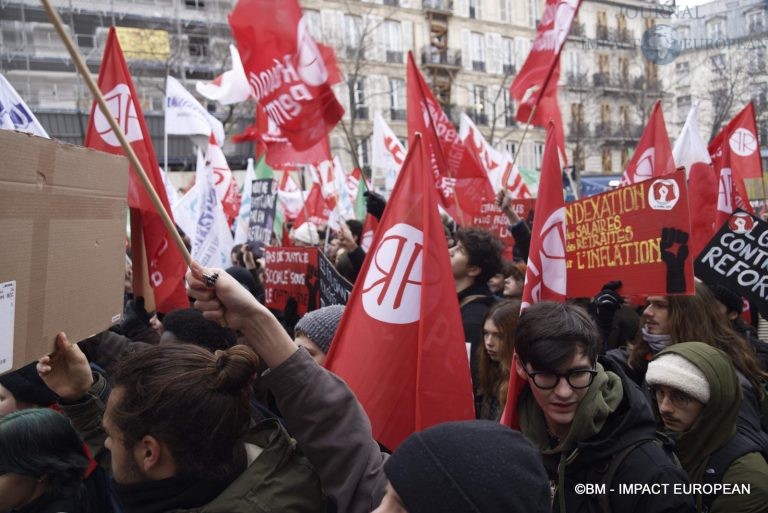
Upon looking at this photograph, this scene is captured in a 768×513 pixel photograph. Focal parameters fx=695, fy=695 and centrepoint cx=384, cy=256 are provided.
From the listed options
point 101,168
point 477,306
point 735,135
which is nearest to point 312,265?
point 477,306

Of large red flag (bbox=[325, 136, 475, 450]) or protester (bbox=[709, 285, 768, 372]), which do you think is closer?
large red flag (bbox=[325, 136, 475, 450])

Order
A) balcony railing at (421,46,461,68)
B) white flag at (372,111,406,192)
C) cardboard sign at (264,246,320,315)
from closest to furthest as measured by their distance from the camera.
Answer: cardboard sign at (264,246,320,315) < white flag at (372,111,406,192) < balcony railing at (421,46,461,68)

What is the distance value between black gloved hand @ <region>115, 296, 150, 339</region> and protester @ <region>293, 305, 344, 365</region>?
1.54m

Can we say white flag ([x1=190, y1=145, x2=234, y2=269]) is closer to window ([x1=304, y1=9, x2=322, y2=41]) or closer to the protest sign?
the protest sign

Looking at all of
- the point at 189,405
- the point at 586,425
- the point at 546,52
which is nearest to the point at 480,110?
the point at 546,52

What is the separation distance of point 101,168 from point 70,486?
3.91 feet

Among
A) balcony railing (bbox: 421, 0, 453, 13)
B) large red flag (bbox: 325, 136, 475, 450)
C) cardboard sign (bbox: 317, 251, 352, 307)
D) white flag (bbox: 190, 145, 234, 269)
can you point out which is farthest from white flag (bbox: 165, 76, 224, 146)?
balcony railing (bbox: 421, 0, 453, 13)

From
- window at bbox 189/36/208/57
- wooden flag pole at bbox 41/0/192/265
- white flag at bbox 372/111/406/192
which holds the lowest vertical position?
wooden flag pole at bbox 41/0/192/265

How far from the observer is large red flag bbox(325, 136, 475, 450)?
9.11 ft

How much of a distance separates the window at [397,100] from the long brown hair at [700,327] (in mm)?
34963

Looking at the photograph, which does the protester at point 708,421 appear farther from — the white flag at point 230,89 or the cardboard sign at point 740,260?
the white flag at point 230,89

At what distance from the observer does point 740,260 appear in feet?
12.6

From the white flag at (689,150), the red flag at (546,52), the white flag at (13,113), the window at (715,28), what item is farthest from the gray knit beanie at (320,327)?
the window at (715,28)

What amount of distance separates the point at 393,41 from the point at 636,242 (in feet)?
120
